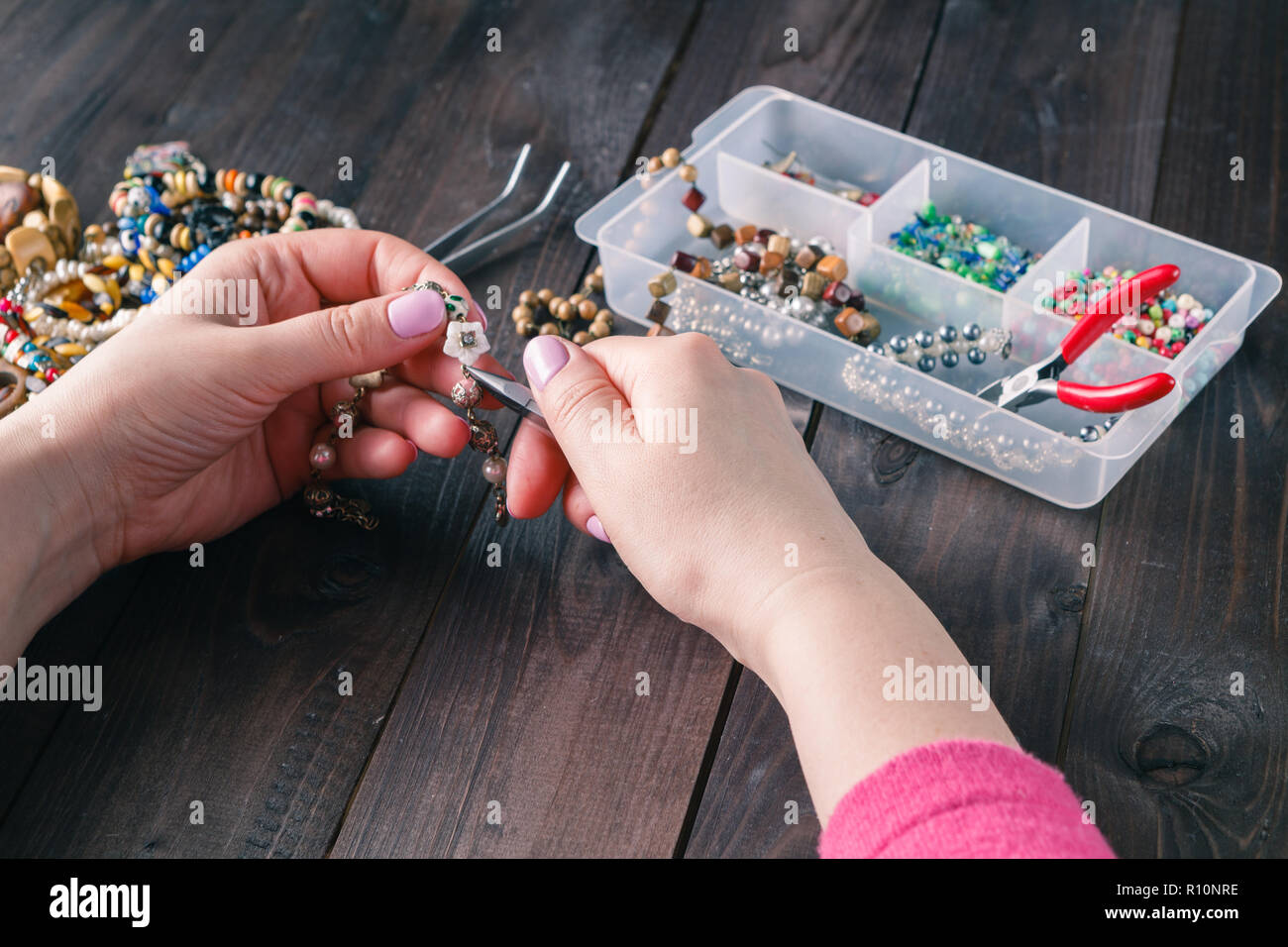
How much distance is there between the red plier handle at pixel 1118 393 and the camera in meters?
0.87

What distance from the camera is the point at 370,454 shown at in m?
0.96

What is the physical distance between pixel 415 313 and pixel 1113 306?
616mm

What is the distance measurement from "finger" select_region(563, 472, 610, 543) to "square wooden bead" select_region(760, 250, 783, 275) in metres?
0.35

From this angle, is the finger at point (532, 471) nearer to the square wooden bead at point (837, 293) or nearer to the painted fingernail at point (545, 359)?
the painted fingernail at point (545, 359)

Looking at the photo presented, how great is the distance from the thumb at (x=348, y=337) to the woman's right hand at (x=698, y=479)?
108mm

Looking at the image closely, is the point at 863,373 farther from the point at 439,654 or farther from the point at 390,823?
the point at 390,823

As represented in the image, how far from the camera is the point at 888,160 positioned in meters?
1.23

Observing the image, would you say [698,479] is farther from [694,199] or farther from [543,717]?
[694,199]

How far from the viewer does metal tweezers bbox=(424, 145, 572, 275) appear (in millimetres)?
1157

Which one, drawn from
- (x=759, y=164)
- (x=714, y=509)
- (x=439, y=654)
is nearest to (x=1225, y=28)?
(x=759, y=164)

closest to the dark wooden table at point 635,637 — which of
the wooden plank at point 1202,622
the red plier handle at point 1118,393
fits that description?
the wooden plank at point 1202,622

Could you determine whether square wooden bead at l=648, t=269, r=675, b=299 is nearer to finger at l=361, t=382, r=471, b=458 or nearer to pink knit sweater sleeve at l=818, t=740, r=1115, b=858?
finger at l=361, t=382, r=471, b=458
